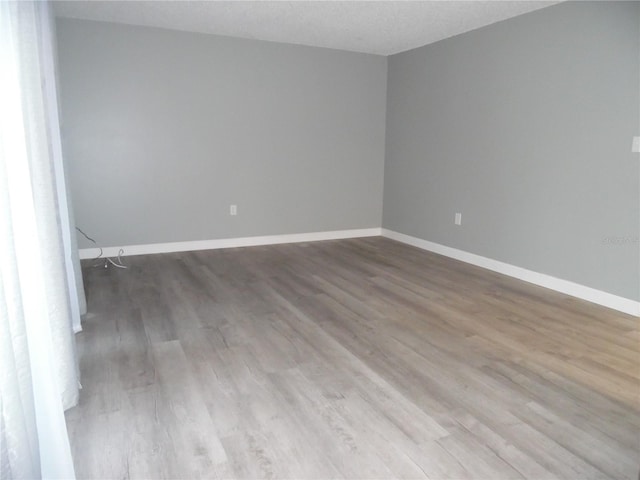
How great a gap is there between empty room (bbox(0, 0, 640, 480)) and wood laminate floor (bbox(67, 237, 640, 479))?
14mm

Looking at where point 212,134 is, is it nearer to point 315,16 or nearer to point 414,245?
point 315,16

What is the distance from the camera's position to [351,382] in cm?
223

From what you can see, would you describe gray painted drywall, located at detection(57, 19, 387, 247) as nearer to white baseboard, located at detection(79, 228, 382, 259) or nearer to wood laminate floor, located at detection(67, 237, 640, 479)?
white baseboard, located at detection(79, 228, 382, 259)

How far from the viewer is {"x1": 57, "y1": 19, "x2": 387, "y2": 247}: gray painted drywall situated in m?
4.40

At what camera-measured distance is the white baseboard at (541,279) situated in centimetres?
329

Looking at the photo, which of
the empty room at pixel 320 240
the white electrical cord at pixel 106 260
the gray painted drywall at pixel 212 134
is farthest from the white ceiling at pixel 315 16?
the white electrical cord at pixel 106 260

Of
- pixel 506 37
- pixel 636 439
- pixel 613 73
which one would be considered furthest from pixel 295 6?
pixel 636 439

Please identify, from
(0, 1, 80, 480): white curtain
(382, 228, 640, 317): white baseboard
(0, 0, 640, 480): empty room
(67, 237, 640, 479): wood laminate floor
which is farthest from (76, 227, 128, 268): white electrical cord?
(382, 228, 640, 317): white baseboard

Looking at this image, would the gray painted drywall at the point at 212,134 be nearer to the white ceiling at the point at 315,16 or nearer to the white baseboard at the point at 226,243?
the white baseboard at the point at 226,243

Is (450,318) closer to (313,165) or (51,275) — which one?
(51,275)

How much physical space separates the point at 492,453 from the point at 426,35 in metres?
4.11

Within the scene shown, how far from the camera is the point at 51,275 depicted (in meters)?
1.85

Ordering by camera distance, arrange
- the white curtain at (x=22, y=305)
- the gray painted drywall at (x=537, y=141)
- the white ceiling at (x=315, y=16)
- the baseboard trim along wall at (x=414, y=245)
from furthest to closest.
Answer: the white ceiling at (x=315, y=16) < the baseboard trim along wall at (x=414, y=245) < the gray painted drywall at (x=537, y=141) < the white curtain at (x=22, y=305)

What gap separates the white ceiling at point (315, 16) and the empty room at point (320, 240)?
45mm
